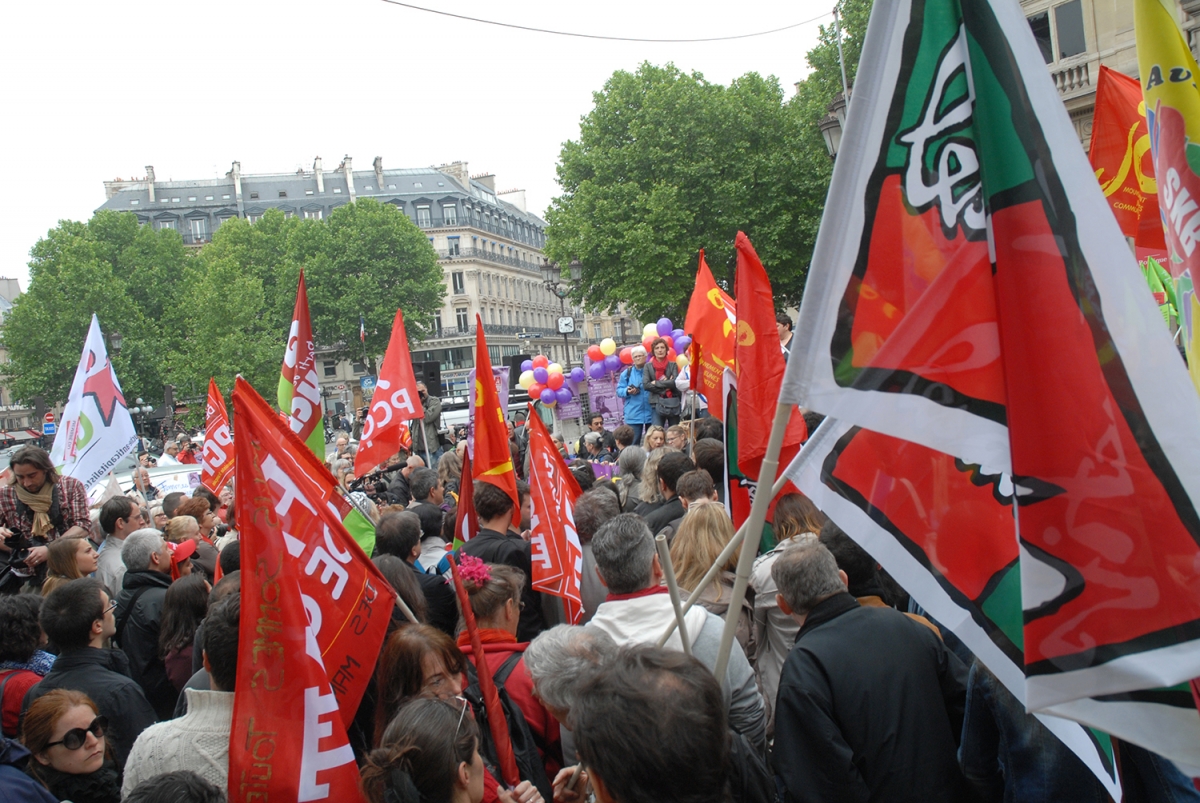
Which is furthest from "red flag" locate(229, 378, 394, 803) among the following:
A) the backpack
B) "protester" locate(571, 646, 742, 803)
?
"protester" locate(571, 646, 742, 803)

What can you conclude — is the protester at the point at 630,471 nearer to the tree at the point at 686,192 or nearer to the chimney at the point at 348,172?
Result: the tree at the point at 686,192

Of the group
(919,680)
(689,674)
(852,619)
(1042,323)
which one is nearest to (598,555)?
(852,619)

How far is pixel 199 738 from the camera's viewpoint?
111 inches

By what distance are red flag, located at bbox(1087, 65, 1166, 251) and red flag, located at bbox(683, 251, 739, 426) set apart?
10.0 ft

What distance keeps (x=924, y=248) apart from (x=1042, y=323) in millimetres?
308

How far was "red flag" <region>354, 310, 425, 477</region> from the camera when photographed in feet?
23.6

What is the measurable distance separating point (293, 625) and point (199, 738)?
0.53 meters

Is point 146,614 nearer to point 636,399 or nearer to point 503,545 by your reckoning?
point 503,545

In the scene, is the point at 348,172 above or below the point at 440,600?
above

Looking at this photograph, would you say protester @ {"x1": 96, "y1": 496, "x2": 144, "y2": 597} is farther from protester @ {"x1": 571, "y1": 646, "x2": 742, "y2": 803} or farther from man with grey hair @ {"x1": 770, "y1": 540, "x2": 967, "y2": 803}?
protester @ {"x1": 571, "y1": 646, "x2": 742, "y2": 803}

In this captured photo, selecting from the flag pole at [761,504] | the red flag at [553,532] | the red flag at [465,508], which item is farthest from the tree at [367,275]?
the flag pole at [761,504]

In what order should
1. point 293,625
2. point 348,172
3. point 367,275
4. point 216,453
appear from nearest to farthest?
1. point 293,625
2. point 216,453
3. point 367,275
4. point 348,172

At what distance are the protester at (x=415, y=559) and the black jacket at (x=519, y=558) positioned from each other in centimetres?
29

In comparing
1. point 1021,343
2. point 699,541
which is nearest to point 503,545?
point 699,541
